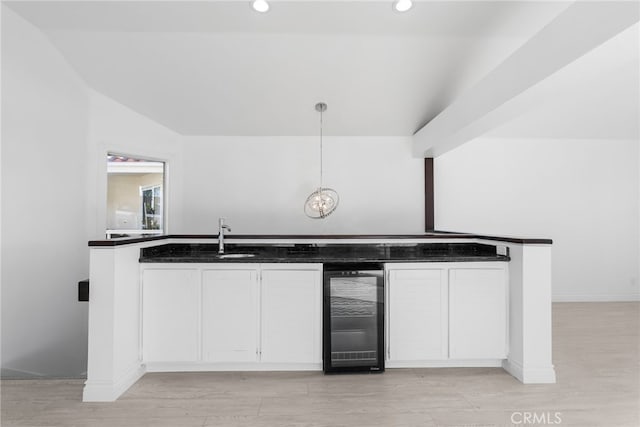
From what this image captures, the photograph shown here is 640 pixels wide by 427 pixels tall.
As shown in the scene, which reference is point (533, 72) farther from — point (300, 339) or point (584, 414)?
point (300, 339)

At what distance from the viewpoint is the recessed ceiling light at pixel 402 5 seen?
285 cm

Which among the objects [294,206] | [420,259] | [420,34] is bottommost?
[420,259]

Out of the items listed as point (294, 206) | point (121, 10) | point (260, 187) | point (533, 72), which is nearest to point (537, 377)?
point (533, 72)

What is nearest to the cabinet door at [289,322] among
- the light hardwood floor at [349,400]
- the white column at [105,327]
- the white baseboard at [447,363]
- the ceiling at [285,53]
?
the light hardwood floor at [349,400]

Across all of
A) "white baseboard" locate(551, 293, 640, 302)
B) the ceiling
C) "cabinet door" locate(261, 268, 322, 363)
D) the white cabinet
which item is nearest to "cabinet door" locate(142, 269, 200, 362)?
the white cabinet

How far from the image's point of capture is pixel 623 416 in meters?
2.26

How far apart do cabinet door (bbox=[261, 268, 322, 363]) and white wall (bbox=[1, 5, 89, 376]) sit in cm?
208

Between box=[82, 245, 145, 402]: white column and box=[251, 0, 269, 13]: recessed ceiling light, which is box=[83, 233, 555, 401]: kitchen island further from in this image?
box=[251, 0, 269, 13]: recessed ceiling light

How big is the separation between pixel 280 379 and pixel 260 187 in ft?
9.74

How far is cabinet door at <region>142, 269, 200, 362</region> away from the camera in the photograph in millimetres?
2812

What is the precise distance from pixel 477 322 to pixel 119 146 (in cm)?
424

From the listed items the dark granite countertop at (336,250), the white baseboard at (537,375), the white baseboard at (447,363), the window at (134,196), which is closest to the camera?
the white baseboard at (537,375)

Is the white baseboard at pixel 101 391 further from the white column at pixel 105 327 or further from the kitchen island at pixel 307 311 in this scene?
the kitchen island at pixel 307 311

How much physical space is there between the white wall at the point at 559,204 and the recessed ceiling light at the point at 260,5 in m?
3.49
